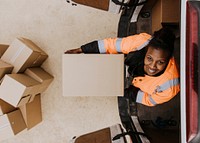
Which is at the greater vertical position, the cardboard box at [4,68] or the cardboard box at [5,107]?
the cardboard box at [4,68]

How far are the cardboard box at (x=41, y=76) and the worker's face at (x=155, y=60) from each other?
0.96 m

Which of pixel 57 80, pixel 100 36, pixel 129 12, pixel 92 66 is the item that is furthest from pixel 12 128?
pixel 129 12

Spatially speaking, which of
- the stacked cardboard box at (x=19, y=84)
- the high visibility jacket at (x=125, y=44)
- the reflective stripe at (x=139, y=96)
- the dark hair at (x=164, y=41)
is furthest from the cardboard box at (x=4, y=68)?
the dark hair at (x=164, y=41)

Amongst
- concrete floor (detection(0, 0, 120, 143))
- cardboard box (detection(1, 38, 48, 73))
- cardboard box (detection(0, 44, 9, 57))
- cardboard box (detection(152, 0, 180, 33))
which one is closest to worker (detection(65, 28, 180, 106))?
cardboard box (detection(152, 0, 180, 33))

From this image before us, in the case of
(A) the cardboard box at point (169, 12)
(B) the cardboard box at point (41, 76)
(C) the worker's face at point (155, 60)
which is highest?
(A) the cardboard box at point (169, 12)

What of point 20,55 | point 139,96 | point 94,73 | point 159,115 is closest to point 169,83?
point 139,96

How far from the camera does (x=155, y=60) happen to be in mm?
1701

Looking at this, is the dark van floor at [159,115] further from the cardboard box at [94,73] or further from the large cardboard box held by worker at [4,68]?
the large cardboard box held by worker at [4,68]

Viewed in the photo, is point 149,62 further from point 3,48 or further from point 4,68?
point 3,48

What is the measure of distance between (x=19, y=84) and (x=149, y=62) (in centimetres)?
93

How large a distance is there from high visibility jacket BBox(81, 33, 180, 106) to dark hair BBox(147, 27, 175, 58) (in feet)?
0.22

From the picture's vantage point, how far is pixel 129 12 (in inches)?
87.3

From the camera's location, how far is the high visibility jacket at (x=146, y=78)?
5.76 ft

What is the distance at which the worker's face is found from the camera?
1688 millimetres
